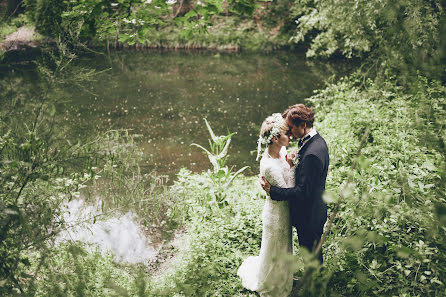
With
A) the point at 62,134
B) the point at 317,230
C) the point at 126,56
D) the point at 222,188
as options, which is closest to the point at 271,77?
the point at 126,56

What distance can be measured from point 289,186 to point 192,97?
11.3m

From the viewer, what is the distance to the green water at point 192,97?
9914 millimetres

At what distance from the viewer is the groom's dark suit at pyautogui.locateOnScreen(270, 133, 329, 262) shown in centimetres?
321

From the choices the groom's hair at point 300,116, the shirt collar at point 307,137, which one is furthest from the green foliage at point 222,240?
the groom's hair at point 300,116

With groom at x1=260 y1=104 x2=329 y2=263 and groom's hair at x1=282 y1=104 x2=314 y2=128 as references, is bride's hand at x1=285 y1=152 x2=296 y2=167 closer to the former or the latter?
groom at x1=260 y1=104 x2=329 y2=263

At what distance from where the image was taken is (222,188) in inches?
234

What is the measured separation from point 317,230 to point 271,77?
46.1ft

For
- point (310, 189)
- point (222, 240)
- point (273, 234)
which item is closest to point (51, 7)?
point (310, 189)

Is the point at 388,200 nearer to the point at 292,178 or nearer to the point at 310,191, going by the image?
the point at 310,191

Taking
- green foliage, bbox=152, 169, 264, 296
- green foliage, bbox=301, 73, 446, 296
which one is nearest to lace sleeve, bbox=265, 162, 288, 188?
green foliage, bbox=301, 73, 446, 296

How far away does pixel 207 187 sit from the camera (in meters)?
6.21

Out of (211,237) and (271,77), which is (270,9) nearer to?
(271,77)

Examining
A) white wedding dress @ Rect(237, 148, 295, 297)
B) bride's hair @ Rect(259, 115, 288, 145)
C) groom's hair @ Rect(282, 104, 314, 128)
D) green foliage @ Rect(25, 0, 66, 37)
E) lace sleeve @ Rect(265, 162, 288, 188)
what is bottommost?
white wedding dress @ Rect(237, 148, 295, 297)

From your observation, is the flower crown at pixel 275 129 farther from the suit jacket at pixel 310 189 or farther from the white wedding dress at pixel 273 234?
the suit jacket at pixel 310 189
